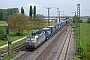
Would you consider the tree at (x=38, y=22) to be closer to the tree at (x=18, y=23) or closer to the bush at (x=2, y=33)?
the tree at (x=18, y=23)

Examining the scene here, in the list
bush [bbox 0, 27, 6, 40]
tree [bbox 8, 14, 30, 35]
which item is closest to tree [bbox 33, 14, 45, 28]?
tree [bbox 8, 14, 30, 35]

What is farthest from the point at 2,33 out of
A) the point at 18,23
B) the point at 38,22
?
the point at 38,22

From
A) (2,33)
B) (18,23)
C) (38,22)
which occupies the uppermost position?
(18,23)

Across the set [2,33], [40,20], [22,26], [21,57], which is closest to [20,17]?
[22,26]

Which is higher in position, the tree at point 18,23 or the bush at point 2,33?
the tree at point 18,23

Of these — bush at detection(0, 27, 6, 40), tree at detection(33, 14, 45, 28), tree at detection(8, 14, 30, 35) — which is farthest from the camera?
tree at detection(33, 14, 45, 28)

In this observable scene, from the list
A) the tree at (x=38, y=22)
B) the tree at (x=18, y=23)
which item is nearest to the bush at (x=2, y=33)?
the tree at (x=18, y=23)

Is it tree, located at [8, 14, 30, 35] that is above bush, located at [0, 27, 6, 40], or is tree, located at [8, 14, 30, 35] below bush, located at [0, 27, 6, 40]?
above

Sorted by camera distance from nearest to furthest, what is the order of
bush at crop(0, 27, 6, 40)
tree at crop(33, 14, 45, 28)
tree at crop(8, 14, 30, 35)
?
bush at crop(0, 27, 6, 40) < tree at crop(8, 14, 30, 35) < tree at crop(33, 14, 45, 28)

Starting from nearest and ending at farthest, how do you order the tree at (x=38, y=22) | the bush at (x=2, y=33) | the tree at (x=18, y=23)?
1. the bush at (x=2, y=33)
2. the tree at (x=18, y=23)
3. the tree at (x=38, y=22)

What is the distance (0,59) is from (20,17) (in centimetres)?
4277

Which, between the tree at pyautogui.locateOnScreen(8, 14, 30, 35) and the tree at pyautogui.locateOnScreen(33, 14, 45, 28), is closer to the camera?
the tree at pyautogui.locateOnScreen(8, 14, 30, 35)

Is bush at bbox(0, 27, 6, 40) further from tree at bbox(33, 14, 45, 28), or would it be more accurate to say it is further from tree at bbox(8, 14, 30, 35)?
tree at bbox(33, 14, 45, 28)

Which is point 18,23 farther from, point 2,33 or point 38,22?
point 38,22
